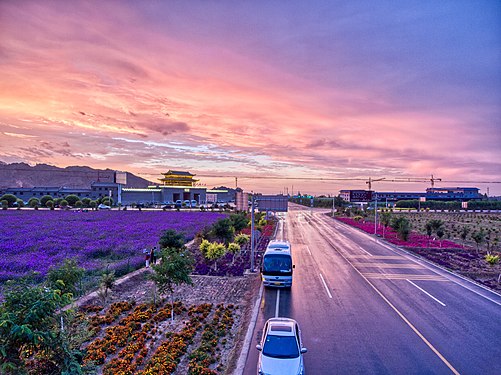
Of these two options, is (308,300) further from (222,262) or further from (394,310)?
(222,262)

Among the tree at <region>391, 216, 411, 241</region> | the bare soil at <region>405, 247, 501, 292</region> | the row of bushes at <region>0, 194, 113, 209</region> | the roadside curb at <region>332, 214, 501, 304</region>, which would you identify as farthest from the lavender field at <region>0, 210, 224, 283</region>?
the row of bushes at <region>0, 194, 113, 209</region>

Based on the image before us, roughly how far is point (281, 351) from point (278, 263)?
10.3 meters

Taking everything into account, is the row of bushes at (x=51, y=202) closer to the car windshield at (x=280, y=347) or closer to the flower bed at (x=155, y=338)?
the flower bed at (x=155, y=338)

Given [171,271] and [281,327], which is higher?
[171,271]

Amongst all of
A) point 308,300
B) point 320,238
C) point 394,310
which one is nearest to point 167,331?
point 308,300

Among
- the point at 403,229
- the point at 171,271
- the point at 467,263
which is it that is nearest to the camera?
the point at 171,271

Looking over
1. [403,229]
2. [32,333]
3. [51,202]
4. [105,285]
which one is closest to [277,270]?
[105,285]

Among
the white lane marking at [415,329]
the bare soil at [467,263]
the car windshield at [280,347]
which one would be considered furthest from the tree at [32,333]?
the bare soil at [467,263]

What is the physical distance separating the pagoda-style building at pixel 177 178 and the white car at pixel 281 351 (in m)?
113

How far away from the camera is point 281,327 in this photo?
12.1 m

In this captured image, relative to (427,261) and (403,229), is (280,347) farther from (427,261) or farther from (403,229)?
(403,229)

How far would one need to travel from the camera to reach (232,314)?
1695 cm

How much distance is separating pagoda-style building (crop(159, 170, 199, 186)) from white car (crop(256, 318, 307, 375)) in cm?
11328

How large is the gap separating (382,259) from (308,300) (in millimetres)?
16041
